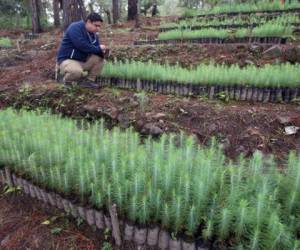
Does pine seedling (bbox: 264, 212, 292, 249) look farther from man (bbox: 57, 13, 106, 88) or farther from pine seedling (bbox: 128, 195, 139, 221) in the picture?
man (bbox: 57, 13, 106, 88)

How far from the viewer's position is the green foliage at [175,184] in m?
2.54

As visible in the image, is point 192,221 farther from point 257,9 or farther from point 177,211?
point 257,9

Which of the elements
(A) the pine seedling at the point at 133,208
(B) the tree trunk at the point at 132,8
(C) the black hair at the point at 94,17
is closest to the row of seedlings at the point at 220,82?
(C) the black hair at the point at 94,17

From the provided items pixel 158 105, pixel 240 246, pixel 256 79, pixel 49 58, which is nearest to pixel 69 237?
pixel 240 246

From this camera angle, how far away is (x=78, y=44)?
6.95 meters

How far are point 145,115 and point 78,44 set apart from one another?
2.41 meters

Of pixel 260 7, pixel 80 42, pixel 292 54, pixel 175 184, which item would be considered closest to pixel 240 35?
pixel 292 54

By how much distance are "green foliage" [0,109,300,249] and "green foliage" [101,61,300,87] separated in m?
3.28

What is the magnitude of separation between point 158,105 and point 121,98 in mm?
790

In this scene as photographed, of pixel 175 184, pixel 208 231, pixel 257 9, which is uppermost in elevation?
pixel 257 9

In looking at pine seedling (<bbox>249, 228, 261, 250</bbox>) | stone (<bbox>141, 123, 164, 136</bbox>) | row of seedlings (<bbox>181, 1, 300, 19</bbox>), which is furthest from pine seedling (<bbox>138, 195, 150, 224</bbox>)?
row of seedlings (<bbox>181, 1, 300, 19</bbox>)

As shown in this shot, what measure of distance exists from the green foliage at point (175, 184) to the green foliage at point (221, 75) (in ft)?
10.8

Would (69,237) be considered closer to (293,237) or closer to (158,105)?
(293,237)

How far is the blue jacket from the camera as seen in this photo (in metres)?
6.88
